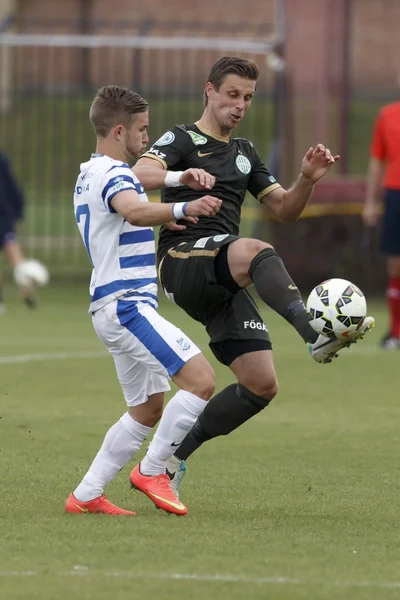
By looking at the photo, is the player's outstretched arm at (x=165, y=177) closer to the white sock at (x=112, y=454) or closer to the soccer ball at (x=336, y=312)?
the soccer ball at (x=336, y=312)

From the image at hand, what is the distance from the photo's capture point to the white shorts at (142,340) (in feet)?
20.4

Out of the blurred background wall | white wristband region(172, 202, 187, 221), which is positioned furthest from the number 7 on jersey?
the blurred background wall

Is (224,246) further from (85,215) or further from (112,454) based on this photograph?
(112,454)

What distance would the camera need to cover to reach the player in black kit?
6555mm

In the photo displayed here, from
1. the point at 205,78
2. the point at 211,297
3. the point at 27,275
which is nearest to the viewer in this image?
the point at 211,297

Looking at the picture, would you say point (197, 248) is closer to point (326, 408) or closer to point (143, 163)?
point (143, 163)

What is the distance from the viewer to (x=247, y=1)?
117ft

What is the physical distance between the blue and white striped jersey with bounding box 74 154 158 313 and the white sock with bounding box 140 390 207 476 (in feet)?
1.49

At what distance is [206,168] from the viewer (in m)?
6.98

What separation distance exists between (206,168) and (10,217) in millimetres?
11045

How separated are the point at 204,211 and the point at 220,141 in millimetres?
1158

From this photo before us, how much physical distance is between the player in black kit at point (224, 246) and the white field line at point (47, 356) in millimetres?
5432

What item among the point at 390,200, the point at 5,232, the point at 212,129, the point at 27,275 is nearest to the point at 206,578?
the point at 212,129

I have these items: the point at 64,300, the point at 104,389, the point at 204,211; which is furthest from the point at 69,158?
the point at 204,211
